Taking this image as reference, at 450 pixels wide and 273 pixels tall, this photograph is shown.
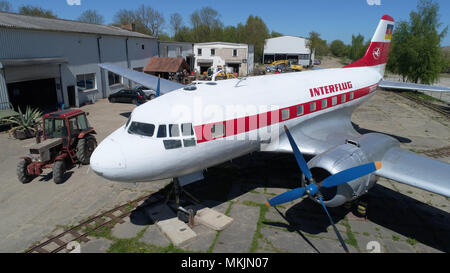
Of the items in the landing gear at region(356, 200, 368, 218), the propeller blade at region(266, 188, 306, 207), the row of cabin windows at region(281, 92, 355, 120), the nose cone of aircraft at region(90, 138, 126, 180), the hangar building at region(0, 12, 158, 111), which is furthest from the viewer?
the hangar building at region(0, 12, 158, 111)

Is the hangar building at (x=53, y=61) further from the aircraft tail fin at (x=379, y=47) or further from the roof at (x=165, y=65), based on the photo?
the aircraft tail fin at (x=379, y=47)

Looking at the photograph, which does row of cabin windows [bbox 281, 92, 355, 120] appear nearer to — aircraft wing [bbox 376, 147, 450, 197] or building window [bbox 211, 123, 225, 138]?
building window [bbox 211, 123, 225, 138]

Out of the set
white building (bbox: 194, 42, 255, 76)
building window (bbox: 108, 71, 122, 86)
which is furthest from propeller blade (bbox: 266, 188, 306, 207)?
white building (bbox: 194, 42, 255, 76)

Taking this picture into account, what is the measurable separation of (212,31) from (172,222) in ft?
340

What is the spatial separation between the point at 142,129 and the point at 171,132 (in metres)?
1.02

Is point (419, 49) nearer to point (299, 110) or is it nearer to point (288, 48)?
point (299, 110)

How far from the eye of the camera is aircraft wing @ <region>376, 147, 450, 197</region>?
8.51 metres

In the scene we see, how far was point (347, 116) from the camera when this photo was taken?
1628 cm

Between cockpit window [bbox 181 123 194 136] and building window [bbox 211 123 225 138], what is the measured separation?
32.3 inches

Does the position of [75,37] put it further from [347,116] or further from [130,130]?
[347,116]

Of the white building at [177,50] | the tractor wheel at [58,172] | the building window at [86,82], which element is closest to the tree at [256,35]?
the white building at [177,50]

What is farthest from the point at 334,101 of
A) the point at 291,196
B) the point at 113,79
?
the point at 113,79

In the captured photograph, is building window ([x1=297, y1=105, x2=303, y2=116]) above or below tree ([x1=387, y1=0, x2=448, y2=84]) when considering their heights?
below
